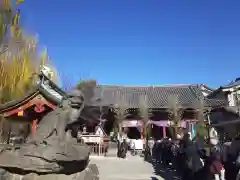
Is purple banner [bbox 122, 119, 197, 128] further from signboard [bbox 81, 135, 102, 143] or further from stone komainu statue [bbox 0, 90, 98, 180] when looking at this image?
stone komainu statue [bbox 0, 90, 98, 180]

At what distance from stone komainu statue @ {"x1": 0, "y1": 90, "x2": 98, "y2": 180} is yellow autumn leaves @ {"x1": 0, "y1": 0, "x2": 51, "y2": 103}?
40.9 feet

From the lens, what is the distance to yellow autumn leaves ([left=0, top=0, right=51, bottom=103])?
17.6 m

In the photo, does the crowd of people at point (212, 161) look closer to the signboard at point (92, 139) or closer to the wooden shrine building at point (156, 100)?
the signboard at point (92, 139)

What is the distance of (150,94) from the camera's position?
117 feet

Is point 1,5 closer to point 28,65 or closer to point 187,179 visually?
point 28,65

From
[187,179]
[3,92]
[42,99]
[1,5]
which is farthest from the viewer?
[3,92]

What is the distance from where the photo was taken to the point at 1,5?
17.5 meters

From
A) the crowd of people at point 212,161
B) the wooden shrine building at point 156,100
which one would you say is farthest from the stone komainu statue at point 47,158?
the wooden shrine building at point 156,100

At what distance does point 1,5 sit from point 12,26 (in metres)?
1.40

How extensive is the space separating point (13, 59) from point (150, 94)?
775 inches

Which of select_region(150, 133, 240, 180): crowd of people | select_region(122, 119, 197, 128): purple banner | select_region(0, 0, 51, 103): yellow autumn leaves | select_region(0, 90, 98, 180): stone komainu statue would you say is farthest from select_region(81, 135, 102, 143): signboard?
select_region(0, 90, 98, 180): stone komainu statue

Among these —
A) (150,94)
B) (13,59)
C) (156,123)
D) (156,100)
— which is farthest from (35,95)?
(150,94)

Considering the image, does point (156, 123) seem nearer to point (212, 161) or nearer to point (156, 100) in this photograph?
point (156, 100)

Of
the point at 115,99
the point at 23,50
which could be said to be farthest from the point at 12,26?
the point at 115,99
